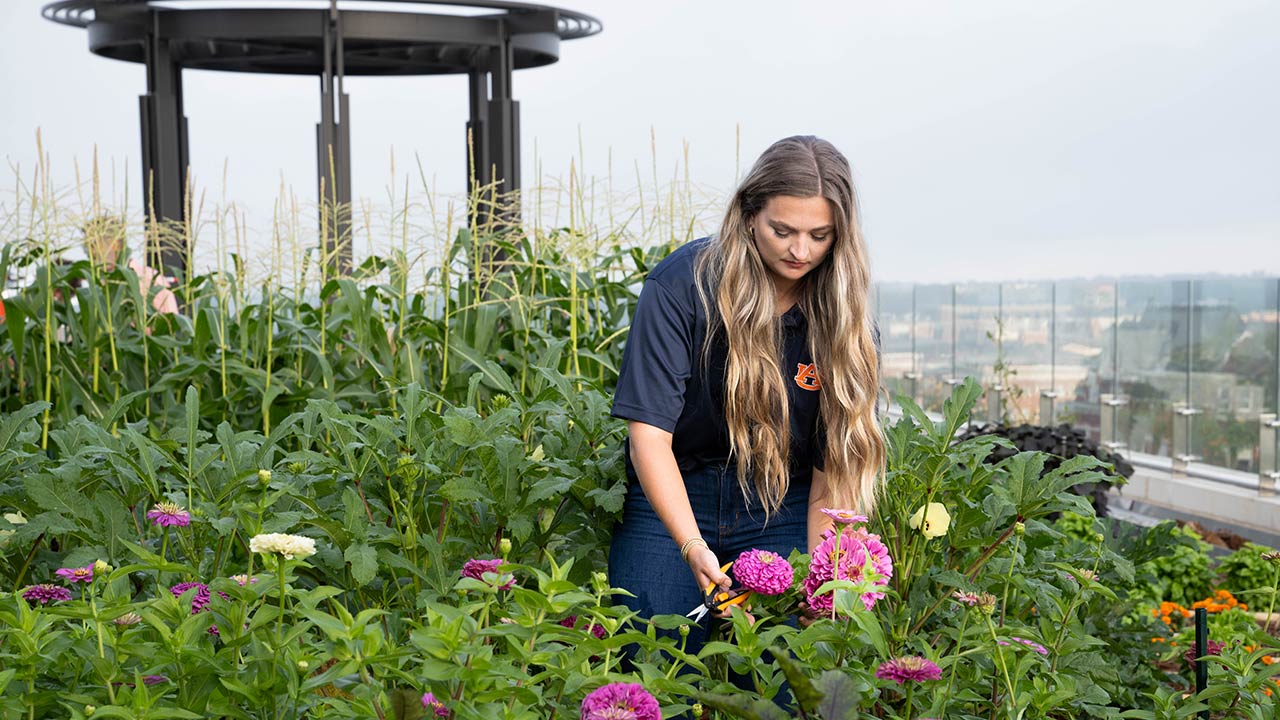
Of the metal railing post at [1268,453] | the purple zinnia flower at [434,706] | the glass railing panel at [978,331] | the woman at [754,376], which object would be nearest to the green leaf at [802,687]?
the purple zinnia flower at [434,706]

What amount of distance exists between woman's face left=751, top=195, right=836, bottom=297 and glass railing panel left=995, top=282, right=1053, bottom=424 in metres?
6.28

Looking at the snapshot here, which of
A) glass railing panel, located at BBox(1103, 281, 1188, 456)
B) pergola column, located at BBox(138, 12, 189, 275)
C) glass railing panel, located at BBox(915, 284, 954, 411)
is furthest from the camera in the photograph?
pergola column, located at BBox(138, 12, 189, 275)

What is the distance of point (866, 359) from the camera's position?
1.97m

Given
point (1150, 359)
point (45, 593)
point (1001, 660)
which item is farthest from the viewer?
point (1150, 359)

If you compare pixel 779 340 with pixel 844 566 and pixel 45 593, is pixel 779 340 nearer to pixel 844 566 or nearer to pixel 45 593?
pixel 844 566

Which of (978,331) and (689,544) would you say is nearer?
(689,544)

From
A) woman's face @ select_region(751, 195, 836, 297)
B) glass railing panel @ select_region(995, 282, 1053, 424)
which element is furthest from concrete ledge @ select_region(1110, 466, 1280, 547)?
woman's face @ select_region(751, 195, 836, 297)

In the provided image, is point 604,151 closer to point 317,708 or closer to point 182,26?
point 317,708

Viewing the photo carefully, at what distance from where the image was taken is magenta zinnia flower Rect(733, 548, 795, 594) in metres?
1.45

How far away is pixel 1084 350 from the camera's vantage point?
7812 millimetres

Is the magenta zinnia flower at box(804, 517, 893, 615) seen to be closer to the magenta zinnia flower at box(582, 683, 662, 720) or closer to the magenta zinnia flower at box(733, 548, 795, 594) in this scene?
the magenta zinnia flower at box(733, 548, 795, 594)

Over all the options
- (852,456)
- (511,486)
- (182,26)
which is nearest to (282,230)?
(511,486)

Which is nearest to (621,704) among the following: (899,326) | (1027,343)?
(1027,343)

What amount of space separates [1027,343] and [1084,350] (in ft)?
1.36
